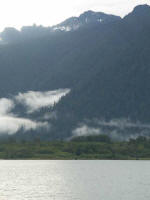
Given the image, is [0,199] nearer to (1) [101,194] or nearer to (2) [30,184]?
(1) [101,194]

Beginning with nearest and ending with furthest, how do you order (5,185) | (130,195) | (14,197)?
(14,197), (130,195), (5,185)

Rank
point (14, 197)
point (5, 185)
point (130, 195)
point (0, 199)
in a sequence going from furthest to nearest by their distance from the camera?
point (5, 185) < point (130, 195) < point (14, 197) < point (0, 199)

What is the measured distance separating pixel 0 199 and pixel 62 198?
18.7 metres

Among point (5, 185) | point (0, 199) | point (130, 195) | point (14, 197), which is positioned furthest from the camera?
point (5, 185)

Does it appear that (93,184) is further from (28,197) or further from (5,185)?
(28,197)

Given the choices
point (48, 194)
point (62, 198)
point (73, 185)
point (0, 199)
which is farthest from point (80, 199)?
point (73, 185)

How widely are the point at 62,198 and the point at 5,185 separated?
3780 cm

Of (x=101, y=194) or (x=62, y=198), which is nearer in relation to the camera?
(x=62, y=198)

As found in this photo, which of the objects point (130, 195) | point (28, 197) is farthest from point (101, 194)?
point (28, 197)

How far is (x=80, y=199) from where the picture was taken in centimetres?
12219

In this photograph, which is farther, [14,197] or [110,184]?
[110,184]

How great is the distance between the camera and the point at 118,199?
121 m

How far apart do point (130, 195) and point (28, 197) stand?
96.5 ft

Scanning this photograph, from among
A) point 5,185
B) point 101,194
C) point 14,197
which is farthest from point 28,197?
point 5,185
